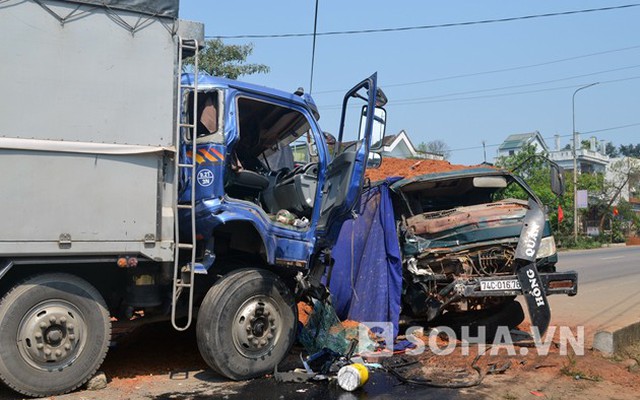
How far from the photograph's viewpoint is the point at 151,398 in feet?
17.0

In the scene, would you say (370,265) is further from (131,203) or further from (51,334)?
(51,334)

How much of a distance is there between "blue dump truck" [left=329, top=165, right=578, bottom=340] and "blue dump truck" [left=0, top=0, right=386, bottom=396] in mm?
1553

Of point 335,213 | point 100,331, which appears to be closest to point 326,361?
point 335,213

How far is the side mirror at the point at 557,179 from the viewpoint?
7.66 meters

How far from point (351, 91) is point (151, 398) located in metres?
3.45

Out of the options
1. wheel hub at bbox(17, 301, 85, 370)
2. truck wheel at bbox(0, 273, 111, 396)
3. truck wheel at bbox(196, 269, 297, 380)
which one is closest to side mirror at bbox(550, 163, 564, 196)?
truck wheel at bbox(196, 269, 297, 380)

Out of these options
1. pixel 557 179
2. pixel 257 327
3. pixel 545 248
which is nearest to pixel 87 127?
pixel 257 327

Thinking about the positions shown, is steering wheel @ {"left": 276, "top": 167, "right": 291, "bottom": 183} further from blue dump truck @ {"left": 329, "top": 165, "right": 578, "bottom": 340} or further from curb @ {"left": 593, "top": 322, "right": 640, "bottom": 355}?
curb @ {"left": 593, "top": 322, "right": 640, "bottom": 355}

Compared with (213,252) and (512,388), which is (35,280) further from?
(512,388)

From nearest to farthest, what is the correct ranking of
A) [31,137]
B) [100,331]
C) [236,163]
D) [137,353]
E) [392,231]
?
[31,137]
[100,331]
[236,163]
[137,353]
[392,231]

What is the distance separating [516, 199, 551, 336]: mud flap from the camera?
6883 millimetres

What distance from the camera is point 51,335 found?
16.3ft

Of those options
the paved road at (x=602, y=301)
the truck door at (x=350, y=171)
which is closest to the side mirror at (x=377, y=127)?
the truck door at (x=350, y=171)

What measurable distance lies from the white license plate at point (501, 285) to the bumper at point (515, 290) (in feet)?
0.04
